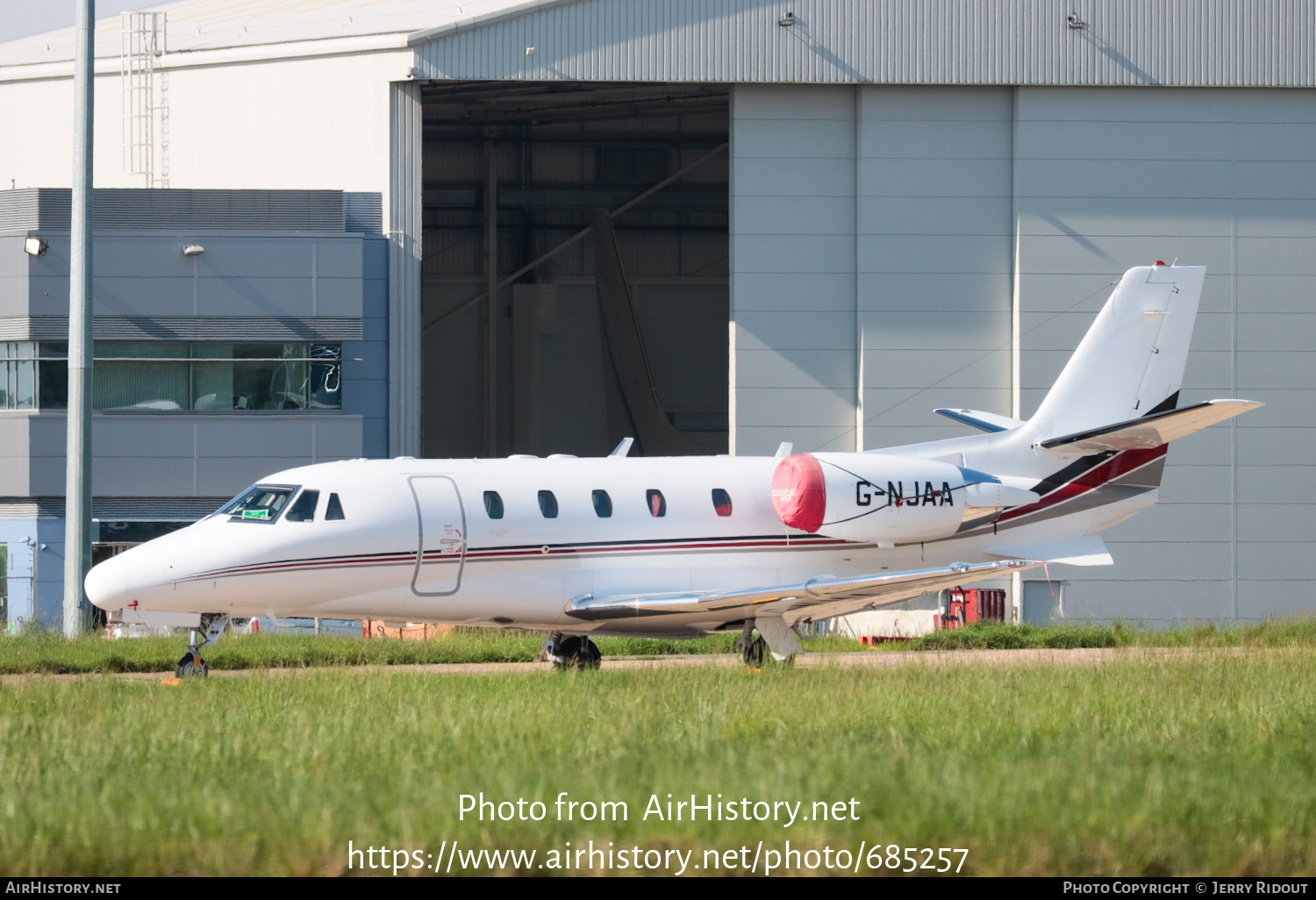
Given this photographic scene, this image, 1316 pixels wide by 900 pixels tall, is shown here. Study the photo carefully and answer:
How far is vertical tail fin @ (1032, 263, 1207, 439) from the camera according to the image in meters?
20.8

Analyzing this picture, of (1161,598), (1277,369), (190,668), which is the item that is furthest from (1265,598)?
(190,668)

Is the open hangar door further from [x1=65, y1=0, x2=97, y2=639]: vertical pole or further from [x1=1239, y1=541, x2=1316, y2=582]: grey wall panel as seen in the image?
[x1=65, y1=0, x2=97, y2=639]: vertical pole

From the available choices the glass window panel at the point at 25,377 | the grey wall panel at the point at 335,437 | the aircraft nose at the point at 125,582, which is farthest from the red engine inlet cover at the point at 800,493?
the glass window panel at the point at 25,377

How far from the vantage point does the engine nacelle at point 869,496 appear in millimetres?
18406

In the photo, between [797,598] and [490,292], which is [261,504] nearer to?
[797,598]

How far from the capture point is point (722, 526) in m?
18.5

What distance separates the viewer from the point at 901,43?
31094 millimetres

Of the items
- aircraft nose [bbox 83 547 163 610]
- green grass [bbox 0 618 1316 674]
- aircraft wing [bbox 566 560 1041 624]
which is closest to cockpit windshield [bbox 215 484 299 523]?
aircraft nose [bbox 83 547 163 610]

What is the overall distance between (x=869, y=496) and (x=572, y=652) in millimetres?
4426

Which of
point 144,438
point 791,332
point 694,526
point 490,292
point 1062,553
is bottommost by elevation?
point 1062,553

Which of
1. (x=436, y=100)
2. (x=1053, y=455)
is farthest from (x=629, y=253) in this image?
(x=1053, y=455)

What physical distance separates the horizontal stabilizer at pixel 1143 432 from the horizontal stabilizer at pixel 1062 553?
4.48 feet

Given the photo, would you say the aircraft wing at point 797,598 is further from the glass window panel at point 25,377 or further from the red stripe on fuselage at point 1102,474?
the glass window panel at point 25,377

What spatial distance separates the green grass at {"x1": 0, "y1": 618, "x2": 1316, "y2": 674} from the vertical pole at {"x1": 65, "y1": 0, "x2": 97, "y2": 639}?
1122mm
